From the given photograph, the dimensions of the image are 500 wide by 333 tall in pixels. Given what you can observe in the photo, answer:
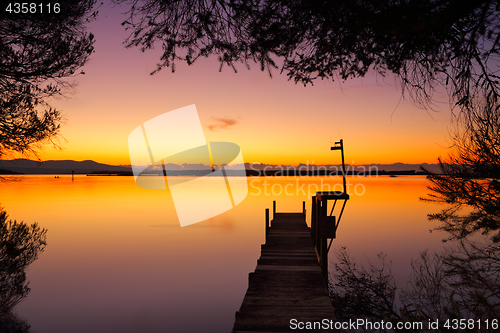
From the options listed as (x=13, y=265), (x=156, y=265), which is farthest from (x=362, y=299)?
(x=13, y=265)

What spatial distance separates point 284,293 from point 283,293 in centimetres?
3

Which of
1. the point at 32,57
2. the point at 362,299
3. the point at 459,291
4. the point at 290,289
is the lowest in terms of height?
the point at 362,299

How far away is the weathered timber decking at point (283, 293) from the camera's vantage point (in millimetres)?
5434

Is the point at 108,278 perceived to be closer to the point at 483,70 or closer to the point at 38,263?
the point at 38,263

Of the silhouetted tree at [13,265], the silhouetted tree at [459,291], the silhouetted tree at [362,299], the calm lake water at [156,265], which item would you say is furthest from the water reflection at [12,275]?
the silhouetted tree at [459,291]

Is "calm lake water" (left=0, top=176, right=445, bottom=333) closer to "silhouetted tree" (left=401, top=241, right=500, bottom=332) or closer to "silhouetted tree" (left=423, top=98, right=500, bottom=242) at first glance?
"silhouetted tree" (left=401, top=241, right=500, bottom=332)

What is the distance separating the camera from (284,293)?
6746 millimetres

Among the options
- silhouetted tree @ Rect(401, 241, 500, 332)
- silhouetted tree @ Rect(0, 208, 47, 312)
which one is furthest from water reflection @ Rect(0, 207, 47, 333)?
silhouetted tree @ Rect(401, 241, 500, 332)

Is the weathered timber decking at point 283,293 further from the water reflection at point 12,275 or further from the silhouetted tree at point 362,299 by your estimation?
the water reflection at point 12,275

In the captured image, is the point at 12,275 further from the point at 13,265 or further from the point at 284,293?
the point at 284,293

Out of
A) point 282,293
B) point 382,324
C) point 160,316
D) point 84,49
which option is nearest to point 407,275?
point 382,324

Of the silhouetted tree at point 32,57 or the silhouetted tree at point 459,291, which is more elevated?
the silhouetted tree at point 32,57

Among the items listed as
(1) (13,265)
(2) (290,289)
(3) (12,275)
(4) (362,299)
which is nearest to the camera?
(2) (290,289)

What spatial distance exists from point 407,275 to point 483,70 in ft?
43.2
